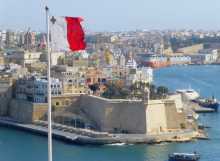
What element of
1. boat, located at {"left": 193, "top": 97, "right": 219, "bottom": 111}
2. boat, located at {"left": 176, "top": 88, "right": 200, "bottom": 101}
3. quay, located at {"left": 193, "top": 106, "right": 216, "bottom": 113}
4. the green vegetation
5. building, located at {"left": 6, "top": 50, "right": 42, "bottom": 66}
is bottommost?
quay, located at {"left": 193, "top": 106, "right": 216, "bottom": 113}

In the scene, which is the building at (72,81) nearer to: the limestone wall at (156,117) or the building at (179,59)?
the limestone wall at (156,117)

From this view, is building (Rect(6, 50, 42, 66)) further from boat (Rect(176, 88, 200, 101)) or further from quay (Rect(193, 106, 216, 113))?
quay (Rect(193, 106, 216, 113))

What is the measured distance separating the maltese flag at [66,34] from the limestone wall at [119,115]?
730cm

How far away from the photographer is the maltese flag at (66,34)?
2.57 metres

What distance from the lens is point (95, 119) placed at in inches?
418

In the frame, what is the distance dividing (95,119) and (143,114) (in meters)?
0.95

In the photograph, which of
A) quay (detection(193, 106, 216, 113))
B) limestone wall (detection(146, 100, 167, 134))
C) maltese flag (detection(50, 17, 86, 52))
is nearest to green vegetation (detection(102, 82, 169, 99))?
limestone wall (detection(146, 100, 167, 134))

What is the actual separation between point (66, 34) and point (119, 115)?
771 centimetres

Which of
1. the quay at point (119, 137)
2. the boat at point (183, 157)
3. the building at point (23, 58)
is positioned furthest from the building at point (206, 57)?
the boat at point (183, 157)

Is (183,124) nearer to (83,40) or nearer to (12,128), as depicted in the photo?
(12,128)

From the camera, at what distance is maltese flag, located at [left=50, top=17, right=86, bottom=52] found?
2.57m

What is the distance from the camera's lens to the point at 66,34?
2.58m

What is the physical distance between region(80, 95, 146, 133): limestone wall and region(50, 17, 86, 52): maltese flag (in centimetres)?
730

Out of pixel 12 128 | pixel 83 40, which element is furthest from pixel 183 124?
pixel 83 40
